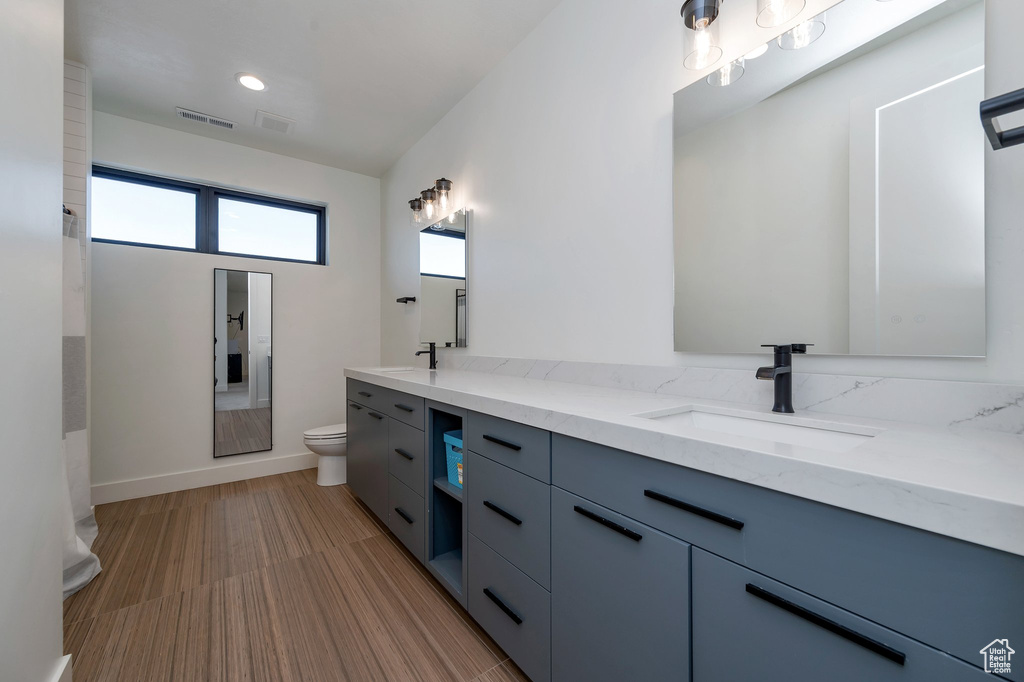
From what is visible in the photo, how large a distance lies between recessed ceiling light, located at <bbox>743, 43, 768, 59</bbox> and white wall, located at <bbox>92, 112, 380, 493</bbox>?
3.38 metres

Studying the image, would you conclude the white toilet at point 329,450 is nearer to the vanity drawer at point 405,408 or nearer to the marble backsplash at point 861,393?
the vanity drawer at point 405,408

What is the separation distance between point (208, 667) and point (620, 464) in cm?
156

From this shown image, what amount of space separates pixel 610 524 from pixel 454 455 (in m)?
0.91

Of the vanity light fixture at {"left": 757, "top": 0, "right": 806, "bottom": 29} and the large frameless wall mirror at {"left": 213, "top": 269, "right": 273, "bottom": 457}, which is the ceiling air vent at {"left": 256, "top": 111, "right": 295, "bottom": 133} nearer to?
the large frameless wall mirror at {"left": 213, "top": 269, "right": 273, "bottom": 457}

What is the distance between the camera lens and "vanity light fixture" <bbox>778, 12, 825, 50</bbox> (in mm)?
1146

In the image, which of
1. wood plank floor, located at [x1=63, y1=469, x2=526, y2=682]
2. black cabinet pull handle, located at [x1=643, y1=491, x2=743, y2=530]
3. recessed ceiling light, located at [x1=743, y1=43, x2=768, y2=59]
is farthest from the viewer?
Answer: wood plank floor, located at [x1=63, y1=469, x2=526, y2=682]

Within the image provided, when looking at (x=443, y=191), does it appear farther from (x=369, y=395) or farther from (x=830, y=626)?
(x=830, y=626)

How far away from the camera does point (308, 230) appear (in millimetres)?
3775

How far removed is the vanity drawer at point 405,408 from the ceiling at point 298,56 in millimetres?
1895

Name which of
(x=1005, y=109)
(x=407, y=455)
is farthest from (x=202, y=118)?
(x=1005, y=109)

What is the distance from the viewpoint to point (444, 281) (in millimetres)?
2893

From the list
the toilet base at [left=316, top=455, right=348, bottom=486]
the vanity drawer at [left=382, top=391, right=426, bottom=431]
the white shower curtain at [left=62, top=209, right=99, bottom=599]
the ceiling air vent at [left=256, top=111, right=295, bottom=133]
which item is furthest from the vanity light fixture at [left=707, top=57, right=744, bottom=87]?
the toilet base at [left=316, top=455, right=348, bottom=486]

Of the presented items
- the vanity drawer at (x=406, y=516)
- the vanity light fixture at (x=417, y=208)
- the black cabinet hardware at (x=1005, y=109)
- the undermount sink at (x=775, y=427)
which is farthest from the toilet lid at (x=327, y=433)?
the black cabinet hardware at (x=1005, y=109)

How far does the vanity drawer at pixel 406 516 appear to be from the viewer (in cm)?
187
